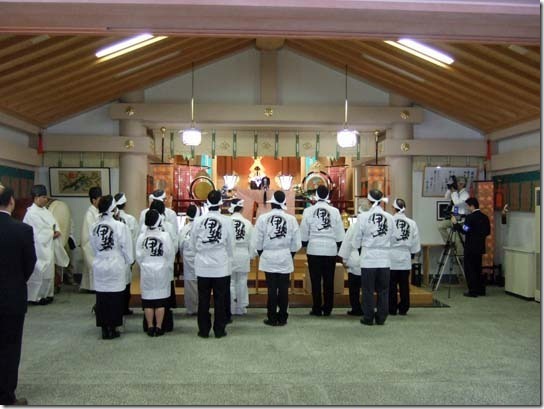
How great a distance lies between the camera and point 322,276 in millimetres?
6820

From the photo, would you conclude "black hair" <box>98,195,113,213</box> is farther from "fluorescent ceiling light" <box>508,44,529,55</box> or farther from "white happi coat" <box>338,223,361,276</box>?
"fluorescent ceiling light" <box>508,44,529,55</box>

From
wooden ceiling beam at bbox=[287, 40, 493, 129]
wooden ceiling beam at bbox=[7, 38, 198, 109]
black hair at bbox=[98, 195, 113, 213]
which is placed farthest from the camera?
wooden ceiling beam at bbox=[287, 40, 493, 129]

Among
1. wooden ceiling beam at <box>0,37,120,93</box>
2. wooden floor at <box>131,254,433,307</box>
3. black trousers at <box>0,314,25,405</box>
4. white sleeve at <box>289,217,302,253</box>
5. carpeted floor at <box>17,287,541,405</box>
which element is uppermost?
wooden ceiling beam at <box>0,37,120,93</box>

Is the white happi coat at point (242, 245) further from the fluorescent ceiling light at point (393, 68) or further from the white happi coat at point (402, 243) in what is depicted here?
the fluorescent ceiling light at point (393, 68)

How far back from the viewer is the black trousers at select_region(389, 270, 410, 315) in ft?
22.8

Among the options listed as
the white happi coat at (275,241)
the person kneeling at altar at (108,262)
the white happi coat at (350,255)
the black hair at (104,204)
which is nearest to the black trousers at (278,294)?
the white happi coat at (275,241)

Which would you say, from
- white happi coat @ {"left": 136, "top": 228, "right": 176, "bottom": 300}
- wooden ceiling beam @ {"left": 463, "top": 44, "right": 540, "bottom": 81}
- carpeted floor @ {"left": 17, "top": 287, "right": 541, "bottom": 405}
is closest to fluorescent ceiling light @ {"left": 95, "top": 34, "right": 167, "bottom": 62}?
white happi coat @ {"left": 136, "top": 228, "right": 176, "bottom": 300}

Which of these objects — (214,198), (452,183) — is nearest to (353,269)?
(214,198)

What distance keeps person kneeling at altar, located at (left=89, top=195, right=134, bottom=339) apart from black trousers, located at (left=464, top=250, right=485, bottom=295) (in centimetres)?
557

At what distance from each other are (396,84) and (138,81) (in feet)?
14.2

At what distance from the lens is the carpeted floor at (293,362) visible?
155 inches

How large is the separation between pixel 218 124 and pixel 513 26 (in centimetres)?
629

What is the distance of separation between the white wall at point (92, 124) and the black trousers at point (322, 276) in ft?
15.7

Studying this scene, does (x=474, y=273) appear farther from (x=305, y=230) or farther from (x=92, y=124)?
(x=92, y=124)
